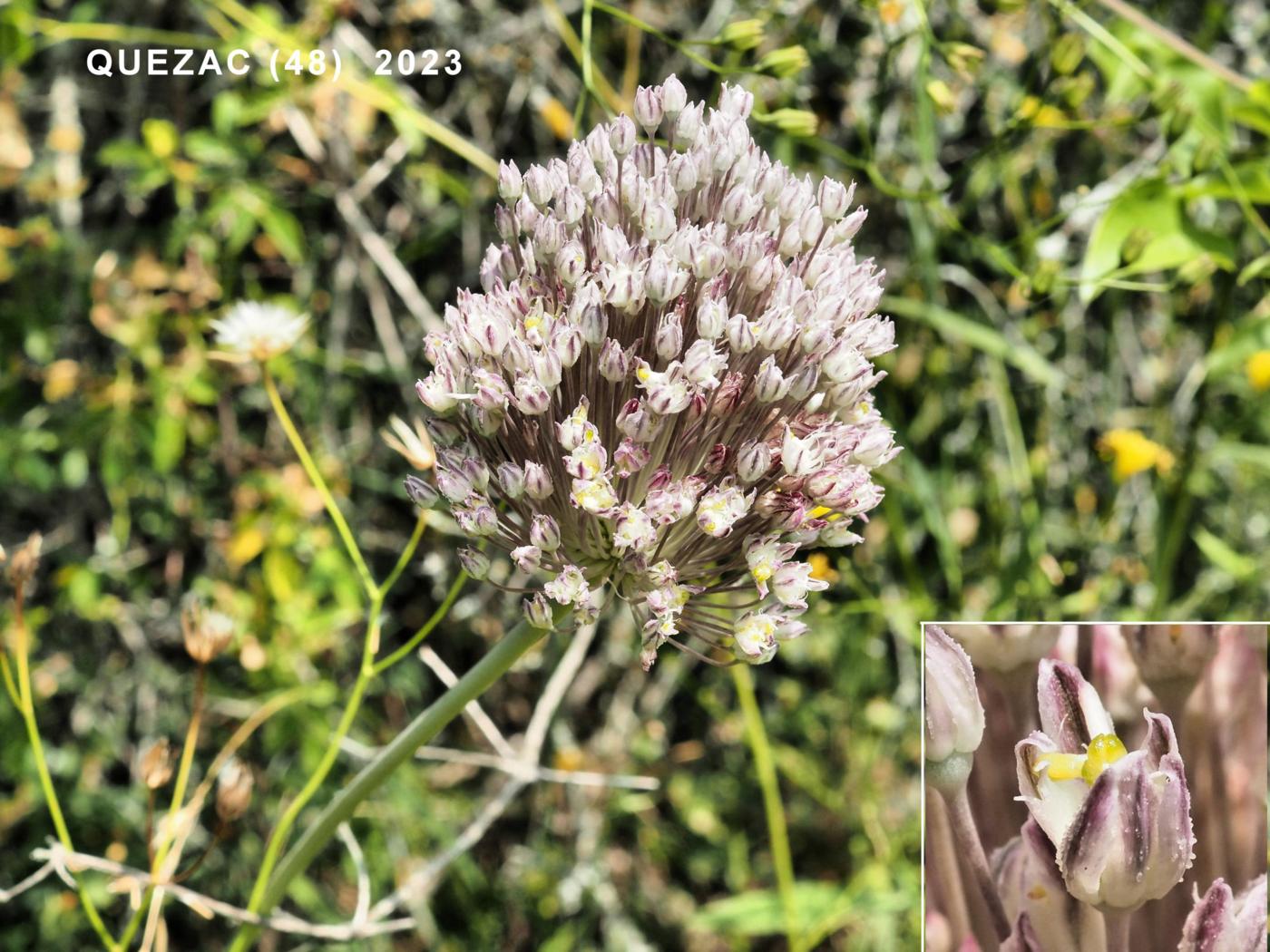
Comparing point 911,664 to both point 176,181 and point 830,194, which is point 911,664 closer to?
point 830,194

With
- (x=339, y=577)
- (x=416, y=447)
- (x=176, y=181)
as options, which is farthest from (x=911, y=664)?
(x=176, y=181)

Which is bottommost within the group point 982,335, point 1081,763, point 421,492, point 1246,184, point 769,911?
point 769,911

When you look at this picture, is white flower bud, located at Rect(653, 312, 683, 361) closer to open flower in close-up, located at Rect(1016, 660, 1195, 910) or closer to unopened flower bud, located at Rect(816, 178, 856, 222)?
unopened flower bud, located at Rect(816, 178, 856, 222)

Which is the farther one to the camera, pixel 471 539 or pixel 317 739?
pixel 317 739

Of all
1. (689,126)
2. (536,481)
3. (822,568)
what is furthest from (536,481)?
(822,568)

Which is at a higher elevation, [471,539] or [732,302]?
[732,302]

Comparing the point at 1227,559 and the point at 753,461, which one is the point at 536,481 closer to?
the point at 753,461

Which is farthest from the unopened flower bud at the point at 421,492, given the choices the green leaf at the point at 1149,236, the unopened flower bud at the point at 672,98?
the green leaf at the point at 1149,236

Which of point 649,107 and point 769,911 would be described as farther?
point 769,911
